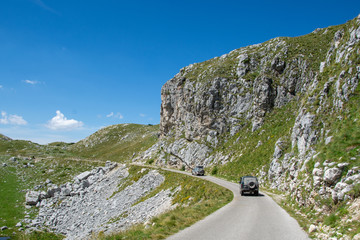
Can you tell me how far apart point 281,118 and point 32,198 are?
2045 inches

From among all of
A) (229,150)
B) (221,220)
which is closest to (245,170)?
(229,150)

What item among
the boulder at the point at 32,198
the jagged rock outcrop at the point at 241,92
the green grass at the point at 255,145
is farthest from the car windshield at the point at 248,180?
the boulder at the point at 32,198

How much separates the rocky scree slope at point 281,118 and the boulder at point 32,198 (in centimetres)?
3119

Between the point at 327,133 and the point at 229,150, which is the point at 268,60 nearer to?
the point at 229,150

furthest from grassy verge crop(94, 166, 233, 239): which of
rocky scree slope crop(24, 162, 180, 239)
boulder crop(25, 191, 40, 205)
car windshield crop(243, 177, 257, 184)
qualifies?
boulder crop(25, 191, 40, 205)

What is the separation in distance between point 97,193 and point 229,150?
97.9ft

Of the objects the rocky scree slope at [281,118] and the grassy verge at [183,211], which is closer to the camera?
the grassy verge at [183,211]

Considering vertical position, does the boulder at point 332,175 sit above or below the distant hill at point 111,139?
below

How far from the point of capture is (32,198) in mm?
43000

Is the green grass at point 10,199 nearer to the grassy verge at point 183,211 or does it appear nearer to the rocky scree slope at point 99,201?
the rocky scree slope at point 99,201

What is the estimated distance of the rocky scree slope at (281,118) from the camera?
1427 cm

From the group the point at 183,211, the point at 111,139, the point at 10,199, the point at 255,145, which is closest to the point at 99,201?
A: the point at 10,199

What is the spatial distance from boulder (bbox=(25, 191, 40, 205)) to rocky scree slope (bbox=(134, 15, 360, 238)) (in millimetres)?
31190

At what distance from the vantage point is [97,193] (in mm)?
47062
